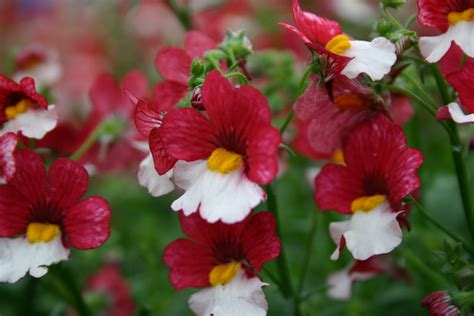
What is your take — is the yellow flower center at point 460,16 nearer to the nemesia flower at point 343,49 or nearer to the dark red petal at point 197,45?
the nemesia flower at point 343,49

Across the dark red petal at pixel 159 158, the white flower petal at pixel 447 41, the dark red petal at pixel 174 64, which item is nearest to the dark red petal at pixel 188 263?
the dark red petal at pixel 159 158

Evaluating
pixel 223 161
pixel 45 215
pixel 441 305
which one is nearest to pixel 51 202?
pixel 45 215

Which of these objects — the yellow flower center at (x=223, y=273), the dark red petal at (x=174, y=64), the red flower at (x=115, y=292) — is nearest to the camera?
the yellow flower center at (x=223, y=273)

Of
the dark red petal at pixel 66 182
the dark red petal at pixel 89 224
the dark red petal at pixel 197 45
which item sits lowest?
the dark red petal at pixel 89 224

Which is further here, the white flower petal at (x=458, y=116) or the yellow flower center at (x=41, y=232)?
the yellow flower center at (x=41, y=232)

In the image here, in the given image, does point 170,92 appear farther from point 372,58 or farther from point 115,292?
point 115,292

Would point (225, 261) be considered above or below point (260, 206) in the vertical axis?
above

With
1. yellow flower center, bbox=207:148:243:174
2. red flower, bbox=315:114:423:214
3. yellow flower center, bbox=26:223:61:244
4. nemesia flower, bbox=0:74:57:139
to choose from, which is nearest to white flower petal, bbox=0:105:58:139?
nemesia flower, bbox=0:74:57:139
